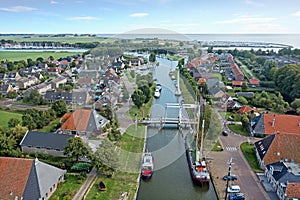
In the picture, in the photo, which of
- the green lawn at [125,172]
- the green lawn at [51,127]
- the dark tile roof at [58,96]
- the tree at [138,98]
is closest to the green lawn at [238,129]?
the green lawn at [125,172]

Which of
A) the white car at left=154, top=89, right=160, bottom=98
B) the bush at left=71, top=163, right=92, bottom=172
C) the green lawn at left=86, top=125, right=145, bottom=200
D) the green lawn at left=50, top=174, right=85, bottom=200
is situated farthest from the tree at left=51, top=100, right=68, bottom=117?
the white car at left=154, top=89, right=160, bottom=98

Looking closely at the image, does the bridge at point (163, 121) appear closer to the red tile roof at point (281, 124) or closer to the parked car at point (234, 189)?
the red tile roof at point (281, 124)

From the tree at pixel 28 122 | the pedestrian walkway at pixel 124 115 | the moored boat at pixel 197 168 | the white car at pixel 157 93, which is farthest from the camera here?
the white car at pixel 157 93

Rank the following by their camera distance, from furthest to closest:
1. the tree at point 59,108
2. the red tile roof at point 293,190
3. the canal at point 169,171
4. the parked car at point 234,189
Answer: the tree at point 59,108
the canal at point 169,171
the parked car at point 234,189
the red tile roof at point 293,190

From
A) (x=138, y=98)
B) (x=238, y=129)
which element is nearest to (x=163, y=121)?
(x=138, y=98)

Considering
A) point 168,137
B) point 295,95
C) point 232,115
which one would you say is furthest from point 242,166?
point 295,95

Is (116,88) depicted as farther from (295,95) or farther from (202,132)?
(295,95)

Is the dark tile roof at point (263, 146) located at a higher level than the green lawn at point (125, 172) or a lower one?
higher
